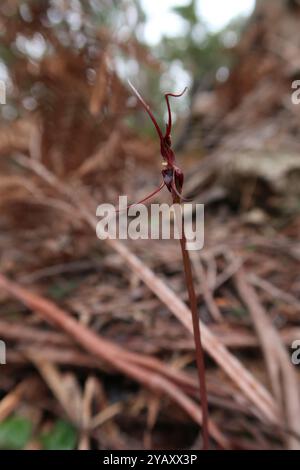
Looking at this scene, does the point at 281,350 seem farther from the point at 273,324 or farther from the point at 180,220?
the point at 180,220

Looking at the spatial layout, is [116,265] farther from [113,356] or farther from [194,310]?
[194,310]

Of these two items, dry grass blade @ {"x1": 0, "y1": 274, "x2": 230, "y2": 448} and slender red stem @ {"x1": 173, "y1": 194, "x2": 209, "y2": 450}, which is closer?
slender red stem @ {"x1": 173, "y1": 194, "x2": 209, "y2": 450}

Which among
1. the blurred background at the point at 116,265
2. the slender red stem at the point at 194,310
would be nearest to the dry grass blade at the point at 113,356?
the blurred background at the point at 116,265

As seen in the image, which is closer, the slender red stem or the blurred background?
the slender red stem

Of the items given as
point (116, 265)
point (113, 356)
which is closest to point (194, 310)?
point (113, 356)

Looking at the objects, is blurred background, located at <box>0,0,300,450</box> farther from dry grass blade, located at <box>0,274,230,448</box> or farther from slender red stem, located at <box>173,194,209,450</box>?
slender red stem, located at <box>173,194,209,450</box>

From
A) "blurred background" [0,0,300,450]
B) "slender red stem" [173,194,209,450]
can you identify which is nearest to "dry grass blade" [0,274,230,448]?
"blurred background" [0,0,300,450]

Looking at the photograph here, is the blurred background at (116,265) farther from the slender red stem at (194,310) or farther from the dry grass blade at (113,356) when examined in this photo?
the slender red stem at (194,310)
